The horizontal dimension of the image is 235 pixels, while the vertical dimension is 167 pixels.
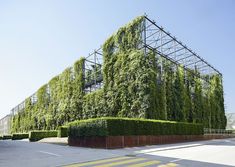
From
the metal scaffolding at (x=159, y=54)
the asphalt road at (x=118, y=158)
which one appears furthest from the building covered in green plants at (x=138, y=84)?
the asphalt road at (x=118, y=158)

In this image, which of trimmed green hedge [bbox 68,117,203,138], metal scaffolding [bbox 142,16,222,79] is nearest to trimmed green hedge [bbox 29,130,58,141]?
trimmed green hedge [bbox 68,117,203,138]

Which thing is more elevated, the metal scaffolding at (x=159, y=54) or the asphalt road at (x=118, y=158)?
the metal scaffolding at (x=159, y=54)

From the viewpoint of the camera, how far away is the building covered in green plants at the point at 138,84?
22266 mm

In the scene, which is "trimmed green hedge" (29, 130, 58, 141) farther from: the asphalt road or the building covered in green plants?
the asphalt road

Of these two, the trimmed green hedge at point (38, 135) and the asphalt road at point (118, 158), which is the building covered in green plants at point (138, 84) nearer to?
the trimmed green hedge at point (38, 135)

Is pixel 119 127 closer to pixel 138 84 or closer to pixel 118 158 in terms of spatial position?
pixel 118 158

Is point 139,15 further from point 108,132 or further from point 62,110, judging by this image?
point 62,110

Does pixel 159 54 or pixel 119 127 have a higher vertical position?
pixel 159 54

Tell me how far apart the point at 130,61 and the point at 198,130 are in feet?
32.4

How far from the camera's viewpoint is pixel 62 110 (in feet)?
107

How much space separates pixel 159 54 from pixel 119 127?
1277cm

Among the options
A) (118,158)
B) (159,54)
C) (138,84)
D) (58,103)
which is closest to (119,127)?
(118,158)

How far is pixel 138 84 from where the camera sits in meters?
21.9

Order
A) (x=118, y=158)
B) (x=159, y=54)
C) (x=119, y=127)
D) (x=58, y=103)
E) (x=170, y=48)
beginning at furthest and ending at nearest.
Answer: (x=58, y=103)
(x=170, y=48)
(x=159, y=54)
(x=119, y=127)
(x=118, y=158)
